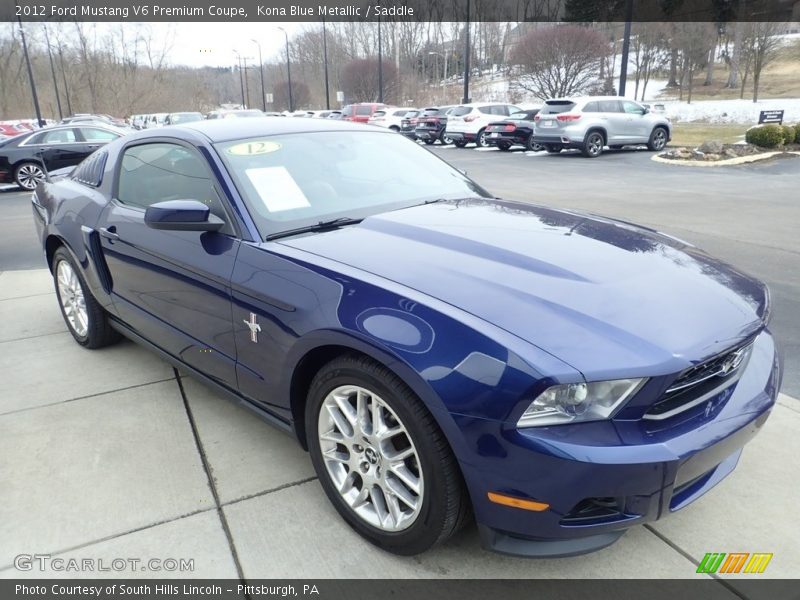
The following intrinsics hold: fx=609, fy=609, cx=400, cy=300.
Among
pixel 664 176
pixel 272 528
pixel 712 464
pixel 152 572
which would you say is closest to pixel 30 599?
pixel 152 572

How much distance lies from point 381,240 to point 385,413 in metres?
0.78

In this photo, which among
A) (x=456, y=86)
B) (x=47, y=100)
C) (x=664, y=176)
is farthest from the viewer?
(x=456, y=86)

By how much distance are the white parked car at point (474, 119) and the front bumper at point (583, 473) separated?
Answer: 836 inches

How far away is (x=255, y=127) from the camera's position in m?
3.29

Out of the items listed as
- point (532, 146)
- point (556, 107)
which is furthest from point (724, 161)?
point (532, 146)

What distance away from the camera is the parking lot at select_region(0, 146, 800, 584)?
2.24 metres

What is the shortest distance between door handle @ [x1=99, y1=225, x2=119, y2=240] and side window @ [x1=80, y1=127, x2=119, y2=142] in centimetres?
1303

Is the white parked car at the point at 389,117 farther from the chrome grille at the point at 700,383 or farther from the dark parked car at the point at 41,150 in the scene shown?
the chrome grille at the point at 700,383

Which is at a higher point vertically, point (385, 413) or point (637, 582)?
point (385, 413)

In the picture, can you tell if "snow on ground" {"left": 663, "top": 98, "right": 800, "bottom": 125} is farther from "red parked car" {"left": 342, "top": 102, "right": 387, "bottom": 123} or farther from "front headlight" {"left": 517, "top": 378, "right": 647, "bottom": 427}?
"front headlight" {"left": 517, "top": 378, "right": 647, "bottom": 427}

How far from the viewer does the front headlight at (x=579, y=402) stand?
1.77m

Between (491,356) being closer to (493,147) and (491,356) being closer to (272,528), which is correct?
(272,528)

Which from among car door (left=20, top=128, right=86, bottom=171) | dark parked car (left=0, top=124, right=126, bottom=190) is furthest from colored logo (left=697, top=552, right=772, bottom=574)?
car door (left=20, top=128, right=86, bottom=171)

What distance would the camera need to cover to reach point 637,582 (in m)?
2.12
